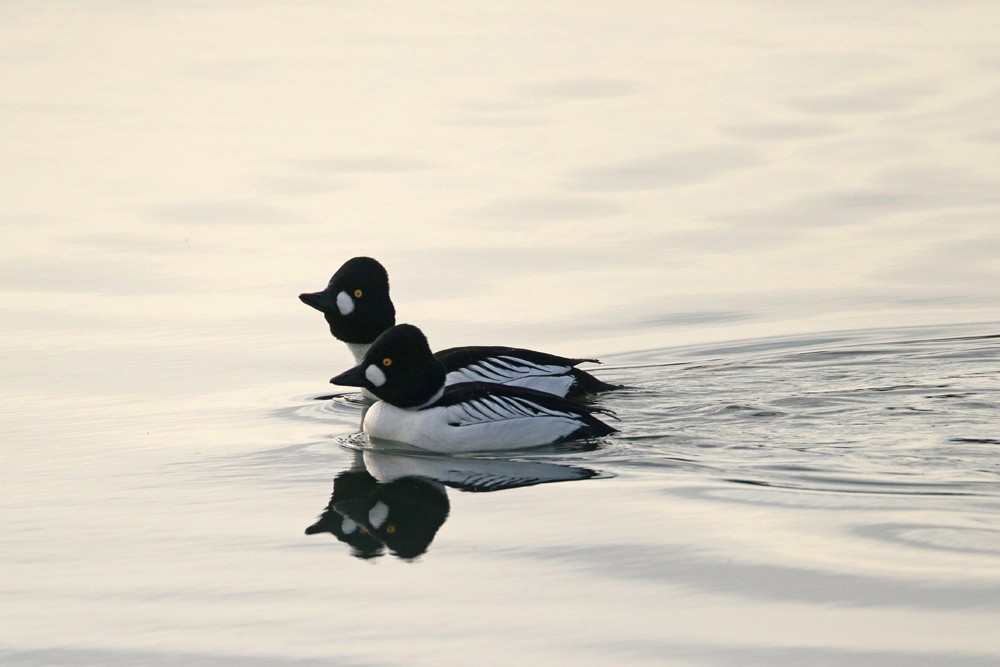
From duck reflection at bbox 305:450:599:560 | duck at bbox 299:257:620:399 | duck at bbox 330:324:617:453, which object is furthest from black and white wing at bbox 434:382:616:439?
duck at bbox 299:257:620:399

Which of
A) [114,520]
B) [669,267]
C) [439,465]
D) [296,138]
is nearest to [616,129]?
[296,138]

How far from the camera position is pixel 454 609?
7324 mm

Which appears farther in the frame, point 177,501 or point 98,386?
point 98,386

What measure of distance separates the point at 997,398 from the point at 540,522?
4.00 metres

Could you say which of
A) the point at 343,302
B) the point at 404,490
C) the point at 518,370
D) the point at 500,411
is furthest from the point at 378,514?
the point at 343,302

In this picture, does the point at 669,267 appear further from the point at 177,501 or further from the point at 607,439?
the point at 177,501

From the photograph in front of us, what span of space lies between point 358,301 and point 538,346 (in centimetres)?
154

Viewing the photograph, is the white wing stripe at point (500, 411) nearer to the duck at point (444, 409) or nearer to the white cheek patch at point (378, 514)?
the duck at point (444, 409)

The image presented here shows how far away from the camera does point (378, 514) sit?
9.16 metres

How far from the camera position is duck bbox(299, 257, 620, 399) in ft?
39.1

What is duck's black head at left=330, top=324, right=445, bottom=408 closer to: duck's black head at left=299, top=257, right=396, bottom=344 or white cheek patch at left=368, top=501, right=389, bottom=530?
white cheek patch at left=368, top=501, right=389, bottom=530

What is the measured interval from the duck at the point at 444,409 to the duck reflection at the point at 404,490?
19 centimetres

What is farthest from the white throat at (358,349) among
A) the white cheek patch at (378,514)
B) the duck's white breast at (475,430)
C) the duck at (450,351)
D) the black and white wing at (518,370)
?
the white cheek patch at (378,514)

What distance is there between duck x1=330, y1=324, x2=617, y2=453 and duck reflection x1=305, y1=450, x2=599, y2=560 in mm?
188
